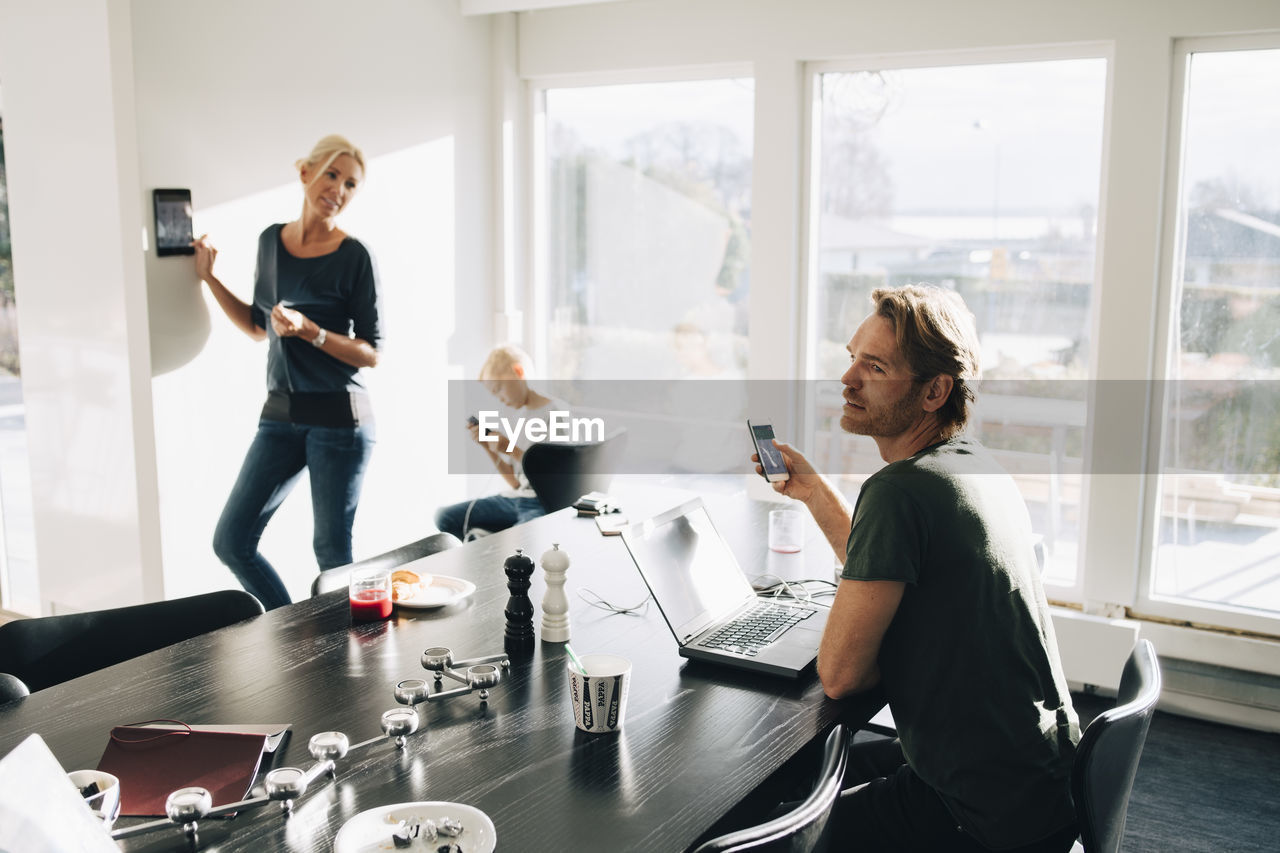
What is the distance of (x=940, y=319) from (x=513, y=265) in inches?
130

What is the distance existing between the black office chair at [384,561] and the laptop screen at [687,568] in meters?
0.79

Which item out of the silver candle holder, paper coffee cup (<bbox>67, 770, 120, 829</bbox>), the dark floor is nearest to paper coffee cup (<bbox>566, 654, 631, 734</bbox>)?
the silver candle holder

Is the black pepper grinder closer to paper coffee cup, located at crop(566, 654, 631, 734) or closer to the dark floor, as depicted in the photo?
paper coffee cup, located at crop(566, 654, 631, 734)

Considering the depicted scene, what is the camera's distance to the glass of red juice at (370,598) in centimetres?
209

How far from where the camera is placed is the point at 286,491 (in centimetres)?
360

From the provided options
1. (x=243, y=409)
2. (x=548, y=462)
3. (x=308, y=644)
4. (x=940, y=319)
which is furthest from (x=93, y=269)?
(x=940, y=319)

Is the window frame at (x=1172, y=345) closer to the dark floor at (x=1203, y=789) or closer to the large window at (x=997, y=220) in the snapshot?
the large window at (x=997, y=220)

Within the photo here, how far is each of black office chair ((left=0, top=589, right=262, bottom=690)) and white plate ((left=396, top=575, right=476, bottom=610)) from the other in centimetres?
35

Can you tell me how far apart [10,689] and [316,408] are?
1.76 meters

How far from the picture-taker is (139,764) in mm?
1461

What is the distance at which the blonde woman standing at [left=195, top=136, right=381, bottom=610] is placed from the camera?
3.43 meters

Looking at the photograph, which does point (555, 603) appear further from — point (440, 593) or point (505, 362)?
point (505, 362)

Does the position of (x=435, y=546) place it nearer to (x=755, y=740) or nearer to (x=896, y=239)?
(x=755, y=740)

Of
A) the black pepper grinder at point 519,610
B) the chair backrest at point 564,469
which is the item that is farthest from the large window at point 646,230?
the black pepper grinder at point 519,610
